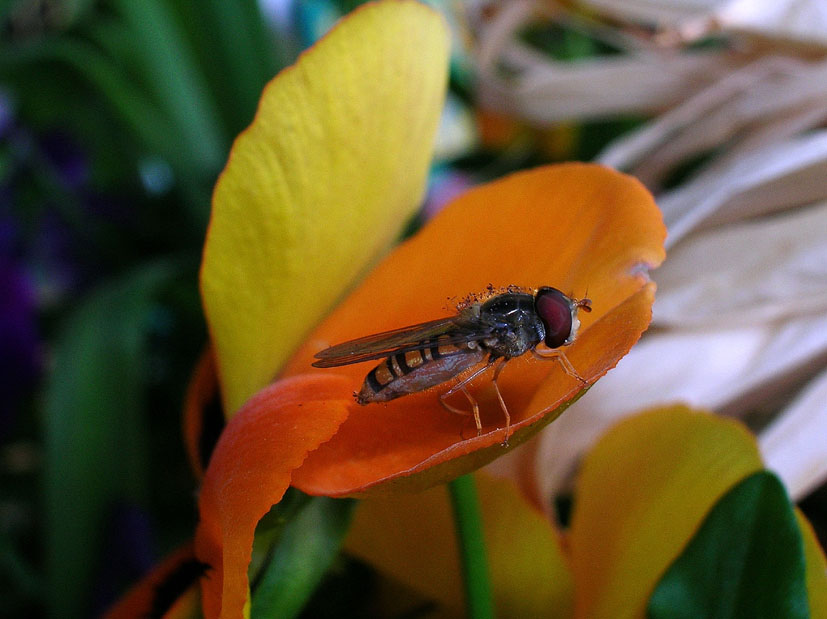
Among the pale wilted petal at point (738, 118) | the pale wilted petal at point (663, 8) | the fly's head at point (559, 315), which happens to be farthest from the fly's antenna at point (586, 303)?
the pale wilted petal at point (663, 8)

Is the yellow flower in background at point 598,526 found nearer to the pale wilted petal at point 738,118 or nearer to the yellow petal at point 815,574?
the yellow petal at point 815,574

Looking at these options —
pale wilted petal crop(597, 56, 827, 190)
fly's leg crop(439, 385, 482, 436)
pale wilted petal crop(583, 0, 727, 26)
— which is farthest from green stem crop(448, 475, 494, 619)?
pale wilted petal crop(583, 0, 727, 26)

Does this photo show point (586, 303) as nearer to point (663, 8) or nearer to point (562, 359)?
point (562, 359)

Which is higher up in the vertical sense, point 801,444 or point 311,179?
point 311,179

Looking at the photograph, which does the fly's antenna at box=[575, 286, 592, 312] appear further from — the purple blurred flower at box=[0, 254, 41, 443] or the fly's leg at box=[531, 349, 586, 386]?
the purple blurred flower at box=[0, 254, 41, 443]

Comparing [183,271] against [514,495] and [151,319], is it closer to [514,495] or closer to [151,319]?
[151,319]

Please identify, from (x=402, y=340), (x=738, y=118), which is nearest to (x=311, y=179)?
(x=402, y=340)
